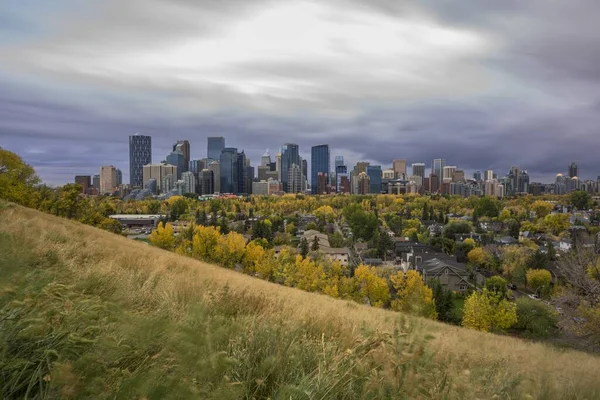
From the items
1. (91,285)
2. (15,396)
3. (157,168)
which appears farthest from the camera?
(157,168)

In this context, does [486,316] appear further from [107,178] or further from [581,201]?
[107,178]

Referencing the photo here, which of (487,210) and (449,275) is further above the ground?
(487,210)

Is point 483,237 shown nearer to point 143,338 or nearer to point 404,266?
point 404,266

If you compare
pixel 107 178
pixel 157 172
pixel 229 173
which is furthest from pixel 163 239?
pixel 229 173

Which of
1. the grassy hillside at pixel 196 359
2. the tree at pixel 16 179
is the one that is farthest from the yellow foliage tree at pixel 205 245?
the grassy hillside at pixel 196 359

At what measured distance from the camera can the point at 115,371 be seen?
2.00 m

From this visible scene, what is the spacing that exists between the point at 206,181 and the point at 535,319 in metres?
156

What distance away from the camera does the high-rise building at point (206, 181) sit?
172 meters

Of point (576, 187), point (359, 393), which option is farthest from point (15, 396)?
point (576, 187)

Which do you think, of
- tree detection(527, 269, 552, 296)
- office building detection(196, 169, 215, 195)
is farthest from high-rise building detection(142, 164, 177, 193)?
tree detection(527, 269, 552, 296)

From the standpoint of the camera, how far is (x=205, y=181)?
173000 millimetres

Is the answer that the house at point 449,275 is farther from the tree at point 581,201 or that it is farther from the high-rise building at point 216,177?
the high-rise building at point 216,177

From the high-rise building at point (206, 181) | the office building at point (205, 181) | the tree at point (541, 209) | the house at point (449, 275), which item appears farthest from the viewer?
the high-rise building at point (206, 181)

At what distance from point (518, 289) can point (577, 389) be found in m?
46.8
